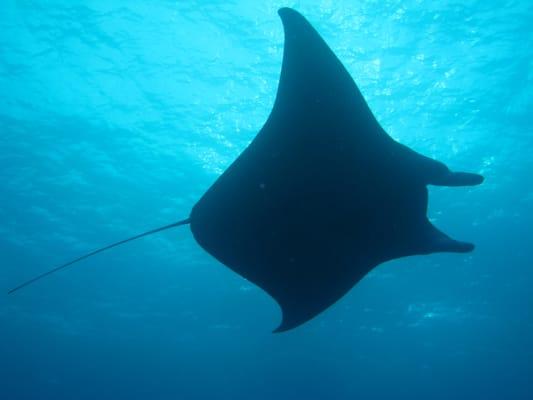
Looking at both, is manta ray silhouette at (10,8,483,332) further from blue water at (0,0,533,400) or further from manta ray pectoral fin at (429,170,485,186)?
blue water at (0,0,533,400)

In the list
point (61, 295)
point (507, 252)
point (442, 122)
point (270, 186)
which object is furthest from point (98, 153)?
point (507, 252)

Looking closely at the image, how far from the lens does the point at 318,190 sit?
3.81 m

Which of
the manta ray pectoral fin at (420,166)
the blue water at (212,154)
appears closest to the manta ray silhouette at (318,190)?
the manta ray pectoral fin at (420,166)

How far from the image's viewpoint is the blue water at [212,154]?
10438mm

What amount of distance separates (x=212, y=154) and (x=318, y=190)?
428 inches

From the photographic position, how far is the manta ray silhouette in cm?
349

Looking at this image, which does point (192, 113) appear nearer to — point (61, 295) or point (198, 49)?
point (198, 49)

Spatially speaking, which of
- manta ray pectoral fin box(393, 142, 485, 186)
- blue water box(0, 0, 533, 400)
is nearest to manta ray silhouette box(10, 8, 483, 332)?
manta ray pectoral fin box(393, 142, 485, 186)

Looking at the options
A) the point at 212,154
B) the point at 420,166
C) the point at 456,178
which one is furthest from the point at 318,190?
the point at 212,154

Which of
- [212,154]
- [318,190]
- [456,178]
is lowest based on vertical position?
[318,190]

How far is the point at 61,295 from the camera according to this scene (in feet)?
92.1

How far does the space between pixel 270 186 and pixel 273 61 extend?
25.9ft

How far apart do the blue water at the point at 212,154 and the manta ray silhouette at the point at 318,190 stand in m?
7.04

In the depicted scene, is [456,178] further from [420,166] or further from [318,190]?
[318,190]
